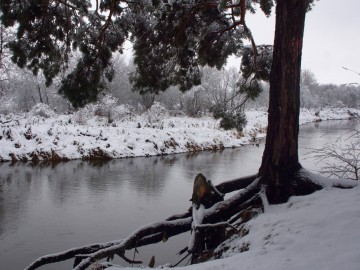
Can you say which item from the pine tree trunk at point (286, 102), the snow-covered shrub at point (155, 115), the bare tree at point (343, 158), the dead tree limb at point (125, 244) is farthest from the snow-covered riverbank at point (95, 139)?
the pine tree trunk at point (286, 102)

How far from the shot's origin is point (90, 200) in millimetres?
10680

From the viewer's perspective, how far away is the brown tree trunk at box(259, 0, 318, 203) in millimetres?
4855

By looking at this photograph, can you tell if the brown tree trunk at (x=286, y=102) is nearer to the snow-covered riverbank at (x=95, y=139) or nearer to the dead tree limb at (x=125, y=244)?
the dead tree limb at (x=125, y=244)

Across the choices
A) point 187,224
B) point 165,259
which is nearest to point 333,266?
point 187,224

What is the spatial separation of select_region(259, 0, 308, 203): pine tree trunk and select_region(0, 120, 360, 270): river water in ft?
9.21

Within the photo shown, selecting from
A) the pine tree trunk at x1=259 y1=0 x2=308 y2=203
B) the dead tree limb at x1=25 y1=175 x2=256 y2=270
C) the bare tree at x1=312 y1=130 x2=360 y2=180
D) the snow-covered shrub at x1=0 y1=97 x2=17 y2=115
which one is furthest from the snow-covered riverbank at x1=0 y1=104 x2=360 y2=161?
the pine tree trunk at x1=259 y1=0 x2=308 y2=203

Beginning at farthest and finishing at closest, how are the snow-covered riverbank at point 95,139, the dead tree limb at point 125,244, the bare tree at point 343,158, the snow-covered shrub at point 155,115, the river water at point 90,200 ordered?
the snow-covered shrub at point 155,115, the snow-covered riverbank at point 95,139, the river water at point 90,200, the bare tree at point 343,158, the dead tree limb at point 125,244

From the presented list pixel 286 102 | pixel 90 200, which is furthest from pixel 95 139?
pixel 286 102

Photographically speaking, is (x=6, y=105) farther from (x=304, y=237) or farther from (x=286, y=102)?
(x=304, y=237)

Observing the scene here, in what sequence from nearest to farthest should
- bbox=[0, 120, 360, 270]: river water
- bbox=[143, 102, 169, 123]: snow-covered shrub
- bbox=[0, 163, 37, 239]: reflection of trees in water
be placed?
1. bbox=[0, 120, 360, 270]: river water
2. bbox=[0, 163, 37, 239]: reflection of trees in water
3. bbox=[143, 102, 169, 123]: snow-covered shrub

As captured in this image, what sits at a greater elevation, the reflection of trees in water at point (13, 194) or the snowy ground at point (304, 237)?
the snowy ground at point (304, 237)

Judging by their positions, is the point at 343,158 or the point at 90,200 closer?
the point at 343,158

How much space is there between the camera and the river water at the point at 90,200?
7.41 m

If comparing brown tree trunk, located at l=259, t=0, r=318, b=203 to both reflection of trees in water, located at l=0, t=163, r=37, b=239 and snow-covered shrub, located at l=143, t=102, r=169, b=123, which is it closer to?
reflection of trees in water, located at l=0, t=163, r=37, b=239
